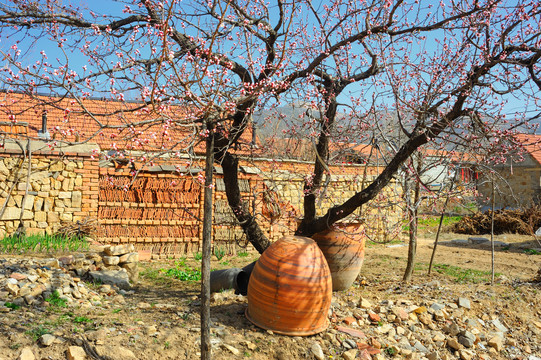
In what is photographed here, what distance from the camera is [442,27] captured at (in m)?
4.86

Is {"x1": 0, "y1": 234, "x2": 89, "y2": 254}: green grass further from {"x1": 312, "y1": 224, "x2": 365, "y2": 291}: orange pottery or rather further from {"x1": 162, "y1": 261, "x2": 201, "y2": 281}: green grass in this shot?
{"x1": 312, "y1": 224, "x2": 365, "y2": 291}: orange pottery

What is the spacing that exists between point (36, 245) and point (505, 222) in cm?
1404

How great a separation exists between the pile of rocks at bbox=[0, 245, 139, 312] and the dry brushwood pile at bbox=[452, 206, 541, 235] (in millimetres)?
12195

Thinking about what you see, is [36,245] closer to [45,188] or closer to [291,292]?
[45,188]

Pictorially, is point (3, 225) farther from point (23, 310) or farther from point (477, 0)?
point (477, 0)

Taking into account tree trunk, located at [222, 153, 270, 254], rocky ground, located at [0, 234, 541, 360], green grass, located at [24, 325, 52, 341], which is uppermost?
tree trunk, located at [222, 153, 270, 254]

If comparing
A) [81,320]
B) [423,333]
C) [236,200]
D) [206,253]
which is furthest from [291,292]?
[236,200]

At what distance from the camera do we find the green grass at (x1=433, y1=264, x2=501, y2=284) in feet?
23.0

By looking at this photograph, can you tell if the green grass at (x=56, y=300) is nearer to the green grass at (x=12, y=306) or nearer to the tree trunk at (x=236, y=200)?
the green grass at (x=12, y=306)

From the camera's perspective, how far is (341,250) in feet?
18.6

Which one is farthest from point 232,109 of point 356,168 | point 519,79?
point 356,168

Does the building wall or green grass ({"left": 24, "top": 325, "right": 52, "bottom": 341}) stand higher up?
the building wall

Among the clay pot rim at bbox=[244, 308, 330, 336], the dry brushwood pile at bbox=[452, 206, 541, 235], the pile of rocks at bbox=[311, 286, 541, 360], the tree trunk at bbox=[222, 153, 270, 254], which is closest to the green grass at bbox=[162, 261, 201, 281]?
the tree trunk at bbox=[222, 153, 270, 254]

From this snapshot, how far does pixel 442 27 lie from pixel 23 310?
5.40m
